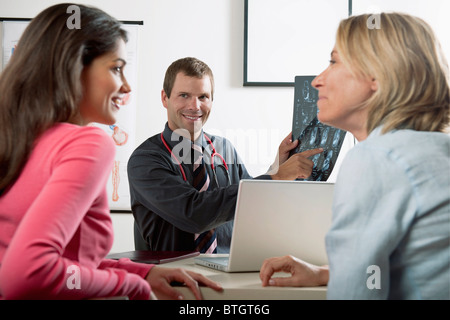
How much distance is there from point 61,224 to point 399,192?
59cm

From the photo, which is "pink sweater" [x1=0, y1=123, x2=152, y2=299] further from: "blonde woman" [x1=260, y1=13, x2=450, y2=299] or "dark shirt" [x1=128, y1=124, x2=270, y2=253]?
"dark shirt" [x1=128, y1=124, x2=270, y2=253]

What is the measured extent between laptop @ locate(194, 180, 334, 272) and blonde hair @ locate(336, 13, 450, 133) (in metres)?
0.32

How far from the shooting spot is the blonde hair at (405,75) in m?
1.02

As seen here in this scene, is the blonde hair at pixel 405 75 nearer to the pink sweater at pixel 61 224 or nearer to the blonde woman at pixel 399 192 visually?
the blonde woman at pixel 399 192

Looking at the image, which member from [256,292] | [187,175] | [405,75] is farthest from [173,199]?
[405,75]

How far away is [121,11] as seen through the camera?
2.98 meters

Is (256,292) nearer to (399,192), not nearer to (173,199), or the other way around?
(399,192)

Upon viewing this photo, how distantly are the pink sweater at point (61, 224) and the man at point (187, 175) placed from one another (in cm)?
88

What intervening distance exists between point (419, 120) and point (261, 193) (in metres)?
0.45

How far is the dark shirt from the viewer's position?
1858 mm

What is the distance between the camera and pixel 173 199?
1909 mm

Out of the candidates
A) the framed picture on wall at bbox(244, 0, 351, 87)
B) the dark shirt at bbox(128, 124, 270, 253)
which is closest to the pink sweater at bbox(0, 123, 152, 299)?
the dark shirt at bbox(128, 124, 270, 253)

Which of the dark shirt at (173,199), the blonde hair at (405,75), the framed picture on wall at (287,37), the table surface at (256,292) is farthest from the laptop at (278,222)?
the framed picture on wall at (287,37)
